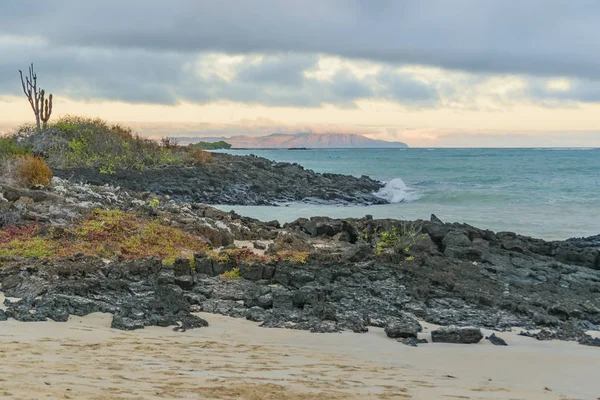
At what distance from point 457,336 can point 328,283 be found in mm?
2864

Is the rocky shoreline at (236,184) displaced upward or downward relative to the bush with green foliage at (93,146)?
downward

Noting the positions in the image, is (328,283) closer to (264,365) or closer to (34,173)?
(264,365)

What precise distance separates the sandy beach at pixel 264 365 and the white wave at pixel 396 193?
1045 inches

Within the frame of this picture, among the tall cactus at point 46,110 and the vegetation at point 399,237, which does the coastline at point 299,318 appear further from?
the tall cactus at point 46,110

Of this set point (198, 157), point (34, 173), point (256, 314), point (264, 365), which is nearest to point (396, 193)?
point (198, 157)

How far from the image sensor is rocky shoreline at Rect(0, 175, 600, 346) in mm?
8445

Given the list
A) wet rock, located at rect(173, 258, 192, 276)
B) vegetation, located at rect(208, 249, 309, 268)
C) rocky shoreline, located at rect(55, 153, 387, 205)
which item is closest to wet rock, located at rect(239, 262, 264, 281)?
vegetation, located at rect(208, 249, 309, 268)

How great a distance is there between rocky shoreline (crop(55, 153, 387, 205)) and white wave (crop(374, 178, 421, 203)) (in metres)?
0.58

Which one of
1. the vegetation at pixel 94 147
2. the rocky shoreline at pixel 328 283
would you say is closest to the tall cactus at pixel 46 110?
the vegetation at pixel 94 147

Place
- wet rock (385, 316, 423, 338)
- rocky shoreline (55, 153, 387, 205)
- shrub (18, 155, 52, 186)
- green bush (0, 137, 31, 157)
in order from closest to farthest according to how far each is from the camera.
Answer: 1. wet rock (385, 316, 423, 338)
2. shrub (18, 155, 52, 186)
3. green bush (0, 137, 31, 157)
4. rocky shoreline (55, 153, 387, 205)

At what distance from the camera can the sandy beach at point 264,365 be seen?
5.08 meters

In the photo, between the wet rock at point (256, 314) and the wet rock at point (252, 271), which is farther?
the wet rock at point (252, 271)

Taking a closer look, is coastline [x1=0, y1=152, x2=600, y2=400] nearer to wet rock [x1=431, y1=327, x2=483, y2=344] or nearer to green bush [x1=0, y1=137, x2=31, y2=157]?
wet rock [x1=431, y1=327, x2=483, y2=344]

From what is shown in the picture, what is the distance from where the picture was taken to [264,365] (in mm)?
6191
